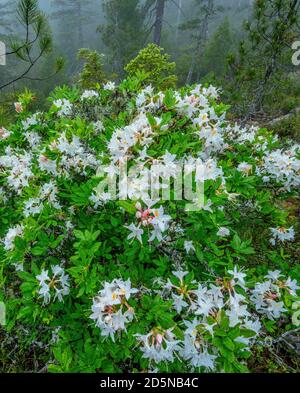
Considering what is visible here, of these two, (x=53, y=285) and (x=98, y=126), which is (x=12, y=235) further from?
(x=98, y=126)

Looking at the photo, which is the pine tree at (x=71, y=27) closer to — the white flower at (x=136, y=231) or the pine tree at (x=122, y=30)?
the pine tree at (x=122, y=30)

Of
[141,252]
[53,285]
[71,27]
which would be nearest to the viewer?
[141,252]

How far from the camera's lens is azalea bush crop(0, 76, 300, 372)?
6.61 ft

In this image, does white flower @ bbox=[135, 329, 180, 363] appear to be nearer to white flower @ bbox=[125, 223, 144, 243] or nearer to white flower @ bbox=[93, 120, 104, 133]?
white flower @ bbox=[125, 223, 144, 243]

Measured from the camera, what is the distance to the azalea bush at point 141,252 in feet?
6.61

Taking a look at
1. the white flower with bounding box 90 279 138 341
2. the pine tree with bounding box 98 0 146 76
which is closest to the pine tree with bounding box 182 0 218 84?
the pine tree with bounding box 98 0 146 76

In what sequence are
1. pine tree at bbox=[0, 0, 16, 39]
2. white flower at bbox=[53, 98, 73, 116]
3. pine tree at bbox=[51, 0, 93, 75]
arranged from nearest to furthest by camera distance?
white flower at bbox=[53, 98, 73, 116]
pine tree at bbox=[0, 0, 16, 39]
pine tree at bbox=[51, 0, 93, 75]

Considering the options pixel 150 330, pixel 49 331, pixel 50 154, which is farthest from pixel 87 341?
pixel 50 154

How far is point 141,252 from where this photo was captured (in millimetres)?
2176

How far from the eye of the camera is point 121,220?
2436 mm

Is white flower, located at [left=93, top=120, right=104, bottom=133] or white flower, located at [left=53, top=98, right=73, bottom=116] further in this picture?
white flower, located at [left=53, top=98, right=73, bottom=116]

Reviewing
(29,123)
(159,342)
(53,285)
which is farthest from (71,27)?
(159,342)

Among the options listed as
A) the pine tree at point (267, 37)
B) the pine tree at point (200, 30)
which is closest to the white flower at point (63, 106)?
the pine tree at point (267, 37)

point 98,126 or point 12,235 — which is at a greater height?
point 98,126
